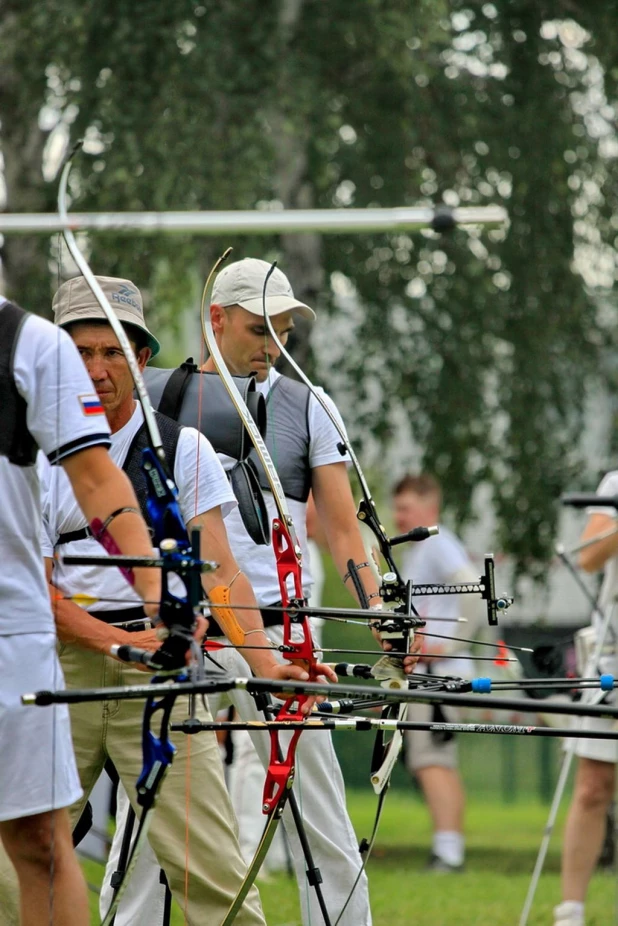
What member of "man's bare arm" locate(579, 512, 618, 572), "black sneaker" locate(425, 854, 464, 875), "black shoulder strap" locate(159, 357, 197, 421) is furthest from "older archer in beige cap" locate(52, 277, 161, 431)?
"black sneaker" locate(425, 854, 464, 875)

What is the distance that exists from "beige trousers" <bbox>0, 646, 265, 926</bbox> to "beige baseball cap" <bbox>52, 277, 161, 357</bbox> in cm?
80

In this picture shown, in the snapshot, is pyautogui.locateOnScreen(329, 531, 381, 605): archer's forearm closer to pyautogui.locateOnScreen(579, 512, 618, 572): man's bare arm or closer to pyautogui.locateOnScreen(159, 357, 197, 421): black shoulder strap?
pyautogui.locateOnScreen(159, 357, 197, 421): black shoulder strap

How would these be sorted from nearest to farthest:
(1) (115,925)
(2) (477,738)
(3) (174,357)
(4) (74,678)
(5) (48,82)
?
1. (4) (74,678)
2. (1) (115,925)
3. (5) (48,82)
4. (2) (477,738)
5. (3) (174,357)

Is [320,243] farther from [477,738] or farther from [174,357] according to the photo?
[174,357]

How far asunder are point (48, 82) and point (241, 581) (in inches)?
Result: 230

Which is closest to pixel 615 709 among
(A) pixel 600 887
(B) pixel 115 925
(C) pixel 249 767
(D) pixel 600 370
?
(B) pixel 115 925

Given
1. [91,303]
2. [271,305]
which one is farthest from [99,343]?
[271,305]

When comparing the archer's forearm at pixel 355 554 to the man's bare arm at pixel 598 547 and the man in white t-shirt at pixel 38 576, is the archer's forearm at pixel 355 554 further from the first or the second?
the man in white t-shirt at pixel 38 576

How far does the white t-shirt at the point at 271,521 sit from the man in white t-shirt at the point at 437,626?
11.3 feet

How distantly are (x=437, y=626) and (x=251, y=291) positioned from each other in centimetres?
383

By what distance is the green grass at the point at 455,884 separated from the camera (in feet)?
20.4

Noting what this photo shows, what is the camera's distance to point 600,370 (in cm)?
989

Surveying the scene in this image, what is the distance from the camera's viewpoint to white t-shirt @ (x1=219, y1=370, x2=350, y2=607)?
14.2 feet

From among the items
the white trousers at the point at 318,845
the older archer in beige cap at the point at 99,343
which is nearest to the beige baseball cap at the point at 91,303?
the older archer in beige cap at the point at 99,343
